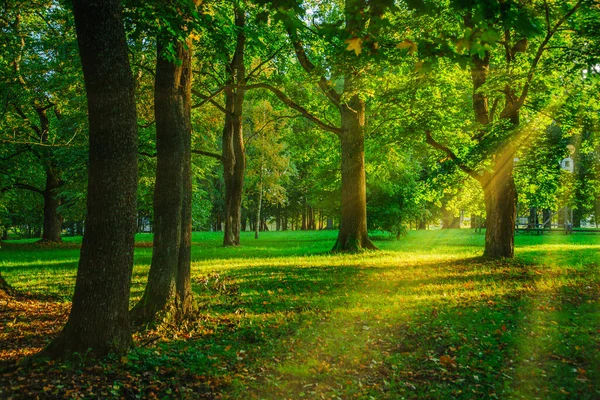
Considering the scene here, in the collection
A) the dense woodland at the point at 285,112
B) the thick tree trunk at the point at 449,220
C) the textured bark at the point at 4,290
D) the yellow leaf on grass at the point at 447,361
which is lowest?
the yellow leaf on grass at the point at 447,361

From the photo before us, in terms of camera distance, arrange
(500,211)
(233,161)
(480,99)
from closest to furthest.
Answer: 1. (500,211)
2. (480,99)
3. (233,161)

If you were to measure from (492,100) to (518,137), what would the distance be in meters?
5.10

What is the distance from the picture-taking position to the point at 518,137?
495 inches

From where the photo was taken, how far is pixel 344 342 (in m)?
6.45

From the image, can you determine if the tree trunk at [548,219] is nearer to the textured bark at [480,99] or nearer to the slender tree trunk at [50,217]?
the textured bark at [480,99]

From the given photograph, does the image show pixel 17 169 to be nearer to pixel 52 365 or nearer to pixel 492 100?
pixel 52 365

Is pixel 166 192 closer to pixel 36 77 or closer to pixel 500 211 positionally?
pixel 36 77

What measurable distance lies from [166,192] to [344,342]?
11.9 ft

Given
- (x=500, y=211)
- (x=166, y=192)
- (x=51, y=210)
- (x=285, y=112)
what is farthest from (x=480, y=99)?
(x=51, y=210)

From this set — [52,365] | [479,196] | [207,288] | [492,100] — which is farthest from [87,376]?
[479,196]

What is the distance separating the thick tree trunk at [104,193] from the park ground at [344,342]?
418 millimetres

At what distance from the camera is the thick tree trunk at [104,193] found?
16.2 feet

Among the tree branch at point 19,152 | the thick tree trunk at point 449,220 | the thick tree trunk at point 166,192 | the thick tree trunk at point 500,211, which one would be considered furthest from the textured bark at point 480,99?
the thick tree trunk at point 449,220

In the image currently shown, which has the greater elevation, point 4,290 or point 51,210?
point 51,210
